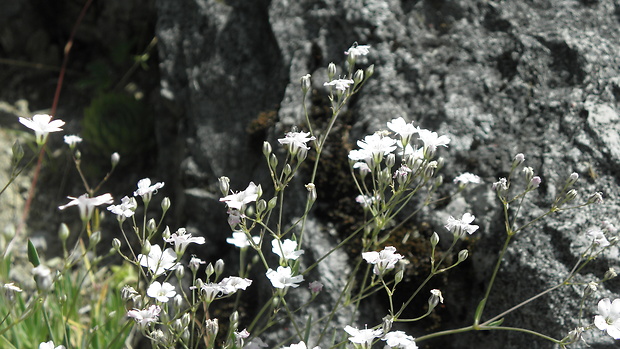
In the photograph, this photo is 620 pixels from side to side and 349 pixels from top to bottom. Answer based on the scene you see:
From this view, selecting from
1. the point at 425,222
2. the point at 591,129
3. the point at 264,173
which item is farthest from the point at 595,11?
the point at 264,173

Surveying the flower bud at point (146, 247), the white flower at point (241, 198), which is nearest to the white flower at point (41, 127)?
the flower bud at point (146, 247)

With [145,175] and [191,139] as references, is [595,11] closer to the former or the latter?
[191,139]

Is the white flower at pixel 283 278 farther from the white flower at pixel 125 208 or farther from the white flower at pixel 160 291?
the white flower at pixel 125 208

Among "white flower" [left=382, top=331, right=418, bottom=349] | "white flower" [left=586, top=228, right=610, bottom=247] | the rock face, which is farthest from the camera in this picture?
the rock face

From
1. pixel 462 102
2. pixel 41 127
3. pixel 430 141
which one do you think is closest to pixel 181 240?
pixel 41 127

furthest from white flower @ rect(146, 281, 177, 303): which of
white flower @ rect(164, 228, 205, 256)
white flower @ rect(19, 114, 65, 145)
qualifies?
white flower @ rect(19, 114, 65, 145)

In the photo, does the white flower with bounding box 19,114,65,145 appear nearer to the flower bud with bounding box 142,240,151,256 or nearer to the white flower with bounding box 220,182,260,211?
the flower bud with bounding box 142,240,151,256
